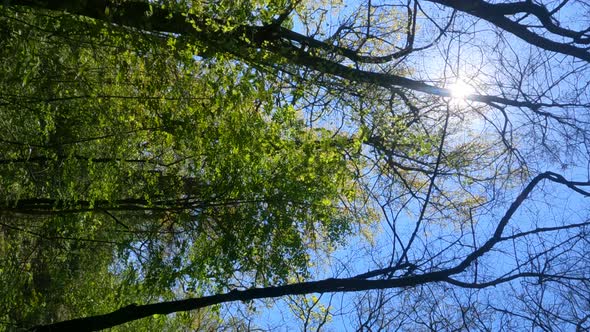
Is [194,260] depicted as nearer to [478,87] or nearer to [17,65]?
[17,65]

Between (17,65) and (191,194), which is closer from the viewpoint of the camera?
(17,65)

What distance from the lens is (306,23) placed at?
6.96 m

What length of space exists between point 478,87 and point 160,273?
463cm

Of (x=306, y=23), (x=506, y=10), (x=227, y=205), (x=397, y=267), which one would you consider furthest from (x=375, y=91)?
(x=397, y=267)

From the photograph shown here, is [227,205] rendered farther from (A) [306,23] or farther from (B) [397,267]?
(B) [397,267]

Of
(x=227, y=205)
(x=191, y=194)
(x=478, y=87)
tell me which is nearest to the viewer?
(x=478, y=87)

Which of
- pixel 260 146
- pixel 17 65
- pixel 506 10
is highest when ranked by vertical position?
pixel 506 10

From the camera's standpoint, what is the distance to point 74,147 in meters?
7.11

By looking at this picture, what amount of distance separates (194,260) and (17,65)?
330 centimetres

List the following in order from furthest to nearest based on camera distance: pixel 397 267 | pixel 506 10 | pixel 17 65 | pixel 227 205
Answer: pixel 227 205
pixel 506 10
pixel 17 65
pixel 397 267

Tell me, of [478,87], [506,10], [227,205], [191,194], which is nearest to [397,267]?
[478,87]

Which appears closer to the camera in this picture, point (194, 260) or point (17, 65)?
point (17, 65)

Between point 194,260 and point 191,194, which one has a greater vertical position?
point 191,194

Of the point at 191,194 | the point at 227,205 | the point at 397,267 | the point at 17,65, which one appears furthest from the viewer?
the point at 191,194
